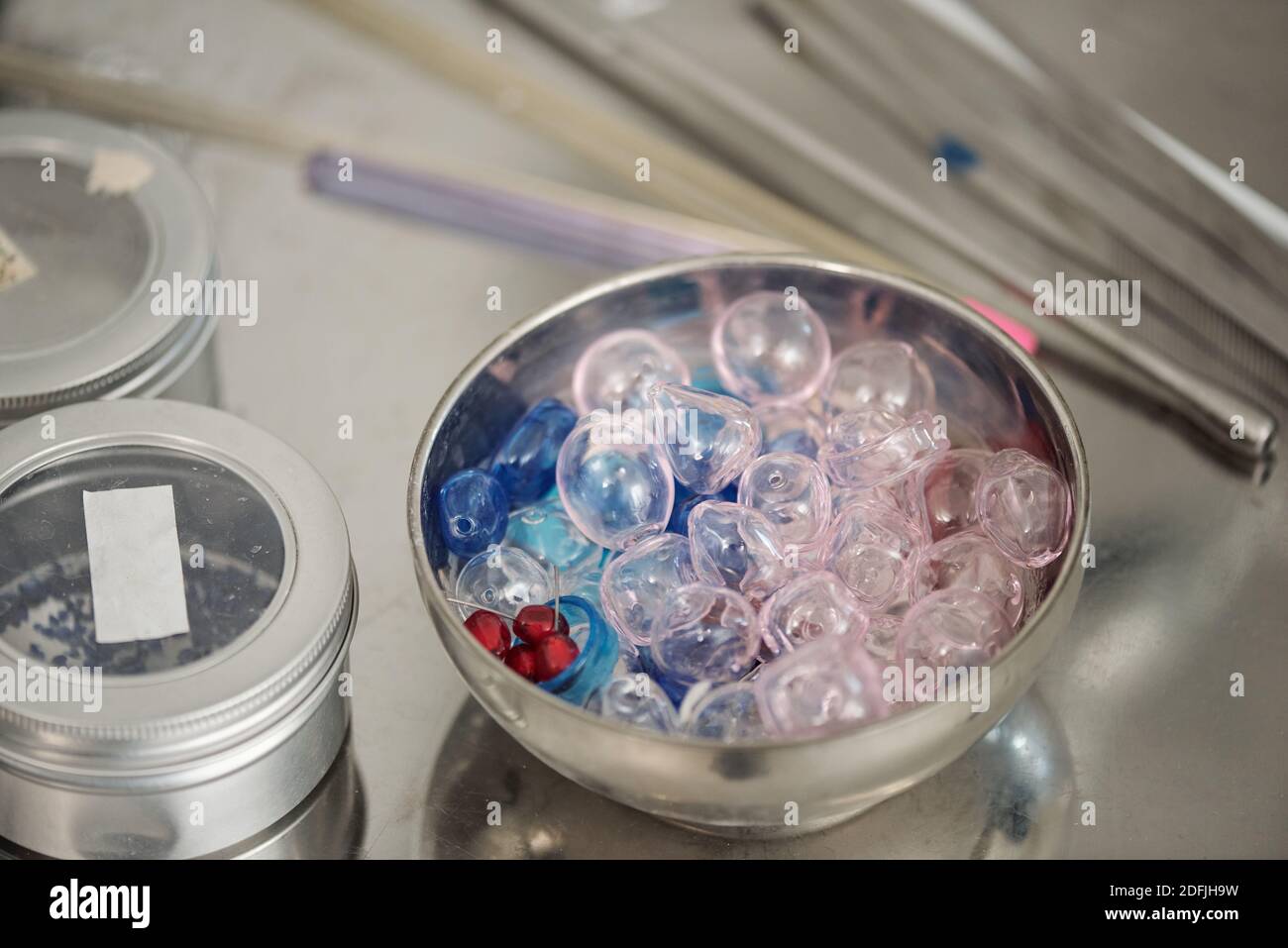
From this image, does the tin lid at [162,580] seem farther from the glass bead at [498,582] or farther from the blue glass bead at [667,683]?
the blue glass bead at [667,683]

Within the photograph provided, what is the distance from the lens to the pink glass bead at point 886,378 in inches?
38.8

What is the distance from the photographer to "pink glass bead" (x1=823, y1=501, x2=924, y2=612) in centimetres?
89

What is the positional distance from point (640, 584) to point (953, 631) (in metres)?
0.18

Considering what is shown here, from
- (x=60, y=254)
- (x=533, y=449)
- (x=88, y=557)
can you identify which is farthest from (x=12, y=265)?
(x=533, y=449)

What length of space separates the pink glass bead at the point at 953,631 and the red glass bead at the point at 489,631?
224mm

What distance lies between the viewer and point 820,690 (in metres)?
0.78

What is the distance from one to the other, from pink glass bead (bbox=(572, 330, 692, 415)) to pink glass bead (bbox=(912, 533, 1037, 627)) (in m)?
0.20

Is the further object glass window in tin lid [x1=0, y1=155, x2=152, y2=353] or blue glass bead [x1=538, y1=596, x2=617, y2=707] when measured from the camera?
glass window in tin lid [x1=0, y1=155, x2=152, y2=353]

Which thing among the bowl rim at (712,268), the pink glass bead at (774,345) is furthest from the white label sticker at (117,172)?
the pink glass bead at (774,345)

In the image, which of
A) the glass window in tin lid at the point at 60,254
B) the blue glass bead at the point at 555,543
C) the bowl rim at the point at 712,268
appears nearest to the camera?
the bowl rim at the point at 712,268

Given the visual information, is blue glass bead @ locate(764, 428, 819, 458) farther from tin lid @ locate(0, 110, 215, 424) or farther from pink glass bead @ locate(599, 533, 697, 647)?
tin lid @ locate(0, 110, 215, 424)

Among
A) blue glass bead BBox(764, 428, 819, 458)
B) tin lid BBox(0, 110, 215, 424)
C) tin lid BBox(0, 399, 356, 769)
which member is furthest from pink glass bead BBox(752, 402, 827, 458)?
tin lid BBox(0, 110, 215, 424)
